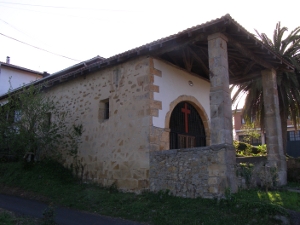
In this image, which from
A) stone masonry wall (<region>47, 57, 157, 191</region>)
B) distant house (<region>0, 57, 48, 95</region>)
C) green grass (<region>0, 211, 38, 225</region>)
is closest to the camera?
green grass (<region>0, 211, 38, 225</region>)

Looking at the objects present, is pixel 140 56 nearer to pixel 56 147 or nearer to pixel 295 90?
pixel 56 147

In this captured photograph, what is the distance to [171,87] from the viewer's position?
35.1 feet

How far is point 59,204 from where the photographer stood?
9.21 m

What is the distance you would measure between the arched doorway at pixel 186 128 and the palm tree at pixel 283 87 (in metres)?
3.25

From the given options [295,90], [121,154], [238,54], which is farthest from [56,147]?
[295,90]

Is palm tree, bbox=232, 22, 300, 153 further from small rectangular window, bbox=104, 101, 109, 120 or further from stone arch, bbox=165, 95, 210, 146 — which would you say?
small rectangular window, bbox=104, 101, 109, 120

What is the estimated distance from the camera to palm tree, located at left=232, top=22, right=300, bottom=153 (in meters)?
13.2

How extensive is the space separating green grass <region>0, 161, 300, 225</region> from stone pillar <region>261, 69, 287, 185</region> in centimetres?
187

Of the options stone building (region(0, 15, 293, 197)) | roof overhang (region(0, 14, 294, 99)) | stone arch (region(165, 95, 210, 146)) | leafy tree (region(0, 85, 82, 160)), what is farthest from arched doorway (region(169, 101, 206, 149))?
leafy tree (region(0, 85, 82, 160))

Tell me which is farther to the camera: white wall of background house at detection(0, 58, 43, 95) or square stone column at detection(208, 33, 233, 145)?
white wall of background house at detection(0, 58, 43, 95)

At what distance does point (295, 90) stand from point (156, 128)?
707 centimetres

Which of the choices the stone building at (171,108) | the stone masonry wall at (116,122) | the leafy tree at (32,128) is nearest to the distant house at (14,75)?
the leafy tree at (32,128)

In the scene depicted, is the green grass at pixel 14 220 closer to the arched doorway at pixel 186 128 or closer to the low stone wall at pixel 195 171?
the low stone wall at pixel 195 171

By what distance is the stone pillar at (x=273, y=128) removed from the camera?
10408mm
